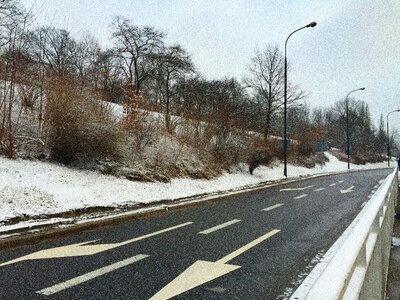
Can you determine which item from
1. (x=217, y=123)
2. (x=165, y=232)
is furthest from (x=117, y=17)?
(x=165, y=232)

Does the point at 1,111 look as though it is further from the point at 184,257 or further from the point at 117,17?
the point at 117,17

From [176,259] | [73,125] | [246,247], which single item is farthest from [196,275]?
[73,125]

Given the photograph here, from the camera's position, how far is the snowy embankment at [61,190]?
27.8 feet

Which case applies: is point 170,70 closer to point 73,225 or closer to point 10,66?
point 10,66

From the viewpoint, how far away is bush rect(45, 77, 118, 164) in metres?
12.6

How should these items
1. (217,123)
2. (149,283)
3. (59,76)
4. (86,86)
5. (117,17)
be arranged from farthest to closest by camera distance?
1. (117,17)
2. (217,123)
3. (86,86)
4. (59,76)
5. (149,283)

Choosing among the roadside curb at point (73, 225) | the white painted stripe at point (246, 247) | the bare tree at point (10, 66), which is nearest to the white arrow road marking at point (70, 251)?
the roadside curb at point (73, 225)

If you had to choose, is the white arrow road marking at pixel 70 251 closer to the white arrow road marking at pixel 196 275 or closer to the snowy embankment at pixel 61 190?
the white arrow road marking at pixel 196 275

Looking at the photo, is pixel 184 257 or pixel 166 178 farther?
pixel 166 178

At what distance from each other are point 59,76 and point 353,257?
44.5ft

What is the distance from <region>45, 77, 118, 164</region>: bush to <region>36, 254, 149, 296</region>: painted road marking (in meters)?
8.26

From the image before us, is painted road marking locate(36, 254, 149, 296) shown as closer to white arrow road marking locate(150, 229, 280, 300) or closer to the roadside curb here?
white arrow road marking locate(150, 229, 280, 300)

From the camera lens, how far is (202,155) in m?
21.1

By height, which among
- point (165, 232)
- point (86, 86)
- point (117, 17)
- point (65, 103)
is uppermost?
point (117, 17)
